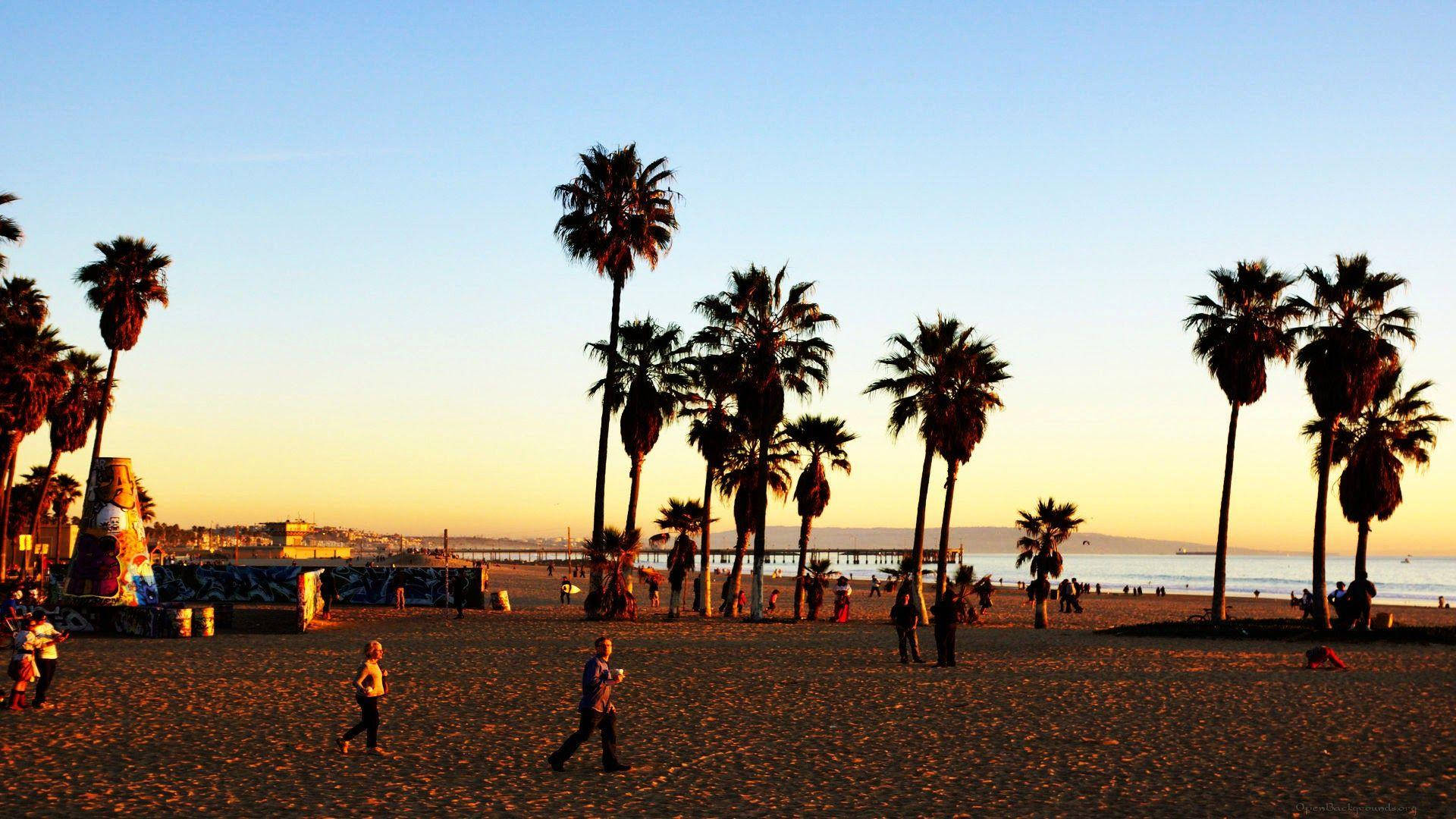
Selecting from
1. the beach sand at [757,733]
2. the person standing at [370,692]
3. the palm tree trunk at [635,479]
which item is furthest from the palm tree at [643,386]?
the person standing at [370,692]

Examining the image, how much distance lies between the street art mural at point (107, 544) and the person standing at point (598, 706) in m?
26.6

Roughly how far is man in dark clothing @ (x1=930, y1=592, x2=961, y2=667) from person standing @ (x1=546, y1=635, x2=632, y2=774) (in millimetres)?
13503

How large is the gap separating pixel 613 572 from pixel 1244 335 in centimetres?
2323

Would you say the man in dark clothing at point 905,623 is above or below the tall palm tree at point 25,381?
below

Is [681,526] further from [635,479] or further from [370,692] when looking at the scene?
[370,692]

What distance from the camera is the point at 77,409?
6925 cm

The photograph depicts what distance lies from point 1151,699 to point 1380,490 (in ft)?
93.9

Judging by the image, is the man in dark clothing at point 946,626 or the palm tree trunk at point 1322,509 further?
the palm tree trunk at point 1322,509

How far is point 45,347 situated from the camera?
6072 centimetres

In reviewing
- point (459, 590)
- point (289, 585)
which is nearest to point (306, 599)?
point (459, 590)

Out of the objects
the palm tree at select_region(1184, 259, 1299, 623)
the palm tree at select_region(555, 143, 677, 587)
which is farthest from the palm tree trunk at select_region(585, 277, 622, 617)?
the palm tree at select_region(1184, 259, 1299, 623)

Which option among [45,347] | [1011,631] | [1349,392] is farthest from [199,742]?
[45,347]

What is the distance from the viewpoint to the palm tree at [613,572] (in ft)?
141

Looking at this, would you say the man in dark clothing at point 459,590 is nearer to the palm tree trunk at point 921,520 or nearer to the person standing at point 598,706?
the palm tree trunk at point 921,520
